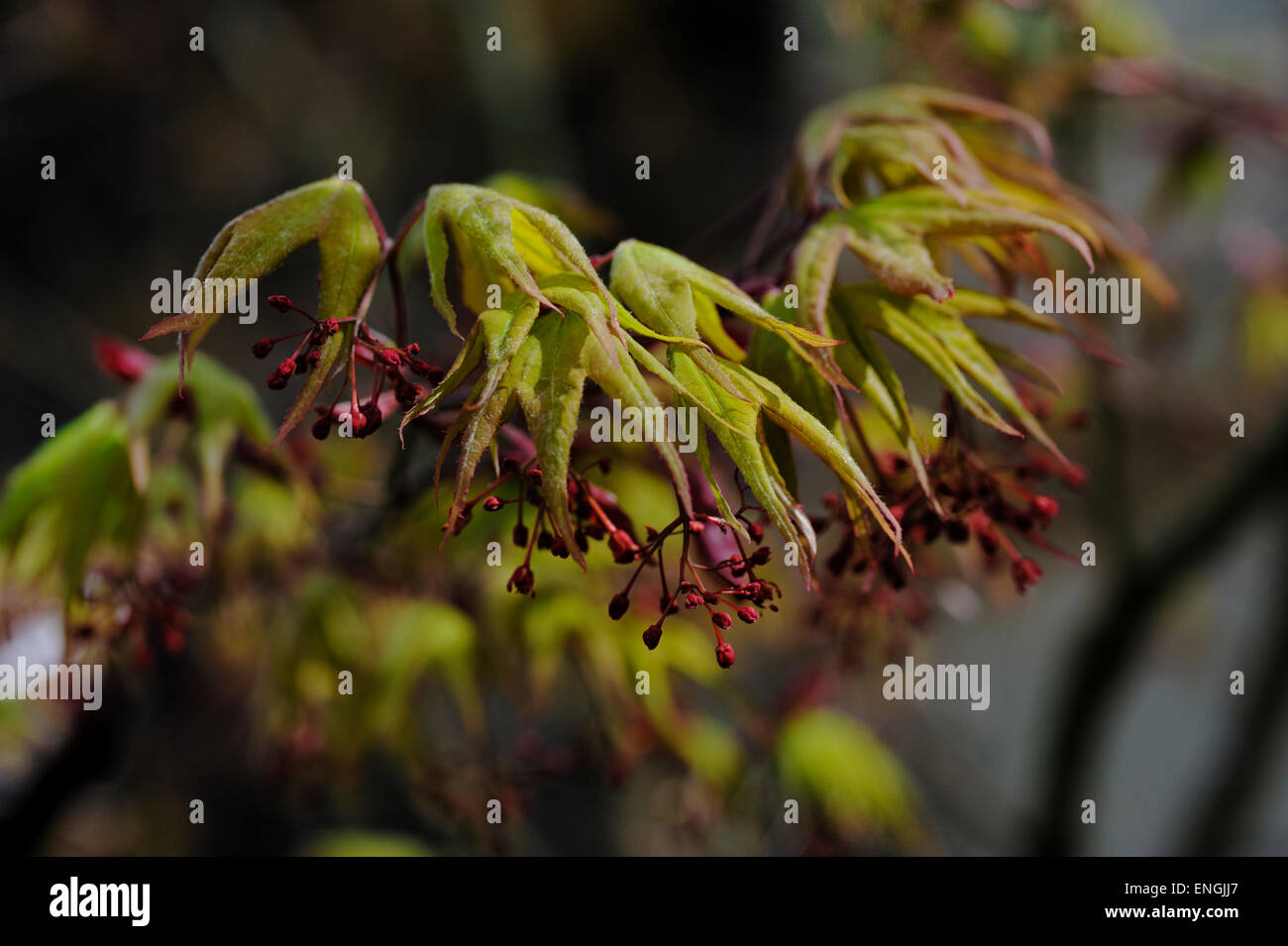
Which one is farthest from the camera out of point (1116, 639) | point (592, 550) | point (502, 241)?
point (1116, 639)

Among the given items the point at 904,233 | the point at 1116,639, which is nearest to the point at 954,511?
the point at 904,233

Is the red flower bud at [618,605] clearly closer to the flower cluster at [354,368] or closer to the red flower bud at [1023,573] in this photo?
the flower cluster at [354,368]

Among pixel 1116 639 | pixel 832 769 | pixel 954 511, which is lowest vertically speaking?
pixel 832 769

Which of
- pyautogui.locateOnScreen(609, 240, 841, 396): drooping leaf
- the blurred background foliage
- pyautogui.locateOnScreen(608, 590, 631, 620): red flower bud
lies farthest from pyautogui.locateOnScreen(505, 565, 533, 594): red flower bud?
the blurred background foliage

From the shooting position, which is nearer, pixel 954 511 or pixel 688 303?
pixel 688 303

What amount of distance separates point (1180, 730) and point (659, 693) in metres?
3.26

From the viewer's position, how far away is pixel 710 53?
3484 millimetres

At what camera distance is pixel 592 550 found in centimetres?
107

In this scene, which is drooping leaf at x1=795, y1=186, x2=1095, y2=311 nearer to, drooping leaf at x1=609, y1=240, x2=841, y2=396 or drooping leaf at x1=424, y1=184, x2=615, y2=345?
drooping leaf at x1=609, y1=240, x2=841, y2=396

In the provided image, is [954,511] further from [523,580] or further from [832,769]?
[832,769]

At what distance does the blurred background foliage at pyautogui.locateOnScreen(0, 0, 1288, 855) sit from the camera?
1.08 m

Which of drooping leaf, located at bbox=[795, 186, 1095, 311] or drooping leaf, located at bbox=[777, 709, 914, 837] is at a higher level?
drooping leaf, located at bbox=[795, 186, 1095, 311]
